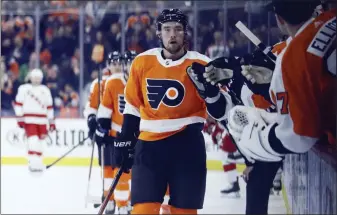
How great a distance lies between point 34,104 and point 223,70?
12.0 ft

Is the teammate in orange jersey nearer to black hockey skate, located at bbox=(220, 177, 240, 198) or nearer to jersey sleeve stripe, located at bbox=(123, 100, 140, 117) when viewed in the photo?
jersey sleeve stripe, located at bbox=(123, 100, 140, 117)

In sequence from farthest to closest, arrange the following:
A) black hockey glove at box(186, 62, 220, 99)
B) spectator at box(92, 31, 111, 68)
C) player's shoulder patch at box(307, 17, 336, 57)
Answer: spectator at box(92, 31, 111, 68) < black hockey glove at box(186, 62, 220, 99) < player's shoulder patch at box(307, 17, 336, 57)

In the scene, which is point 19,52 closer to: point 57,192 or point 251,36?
point 57,192

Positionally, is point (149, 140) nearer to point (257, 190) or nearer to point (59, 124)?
point (257, 190)

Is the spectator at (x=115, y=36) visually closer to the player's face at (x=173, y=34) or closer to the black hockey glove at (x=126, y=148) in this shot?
the black hockey glove at (x=126, y=148)

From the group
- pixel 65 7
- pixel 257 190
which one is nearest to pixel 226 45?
pixel 257 190

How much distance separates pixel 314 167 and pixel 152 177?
649mm

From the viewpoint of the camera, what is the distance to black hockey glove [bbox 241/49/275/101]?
1.72m

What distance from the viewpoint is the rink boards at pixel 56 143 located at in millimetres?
5316

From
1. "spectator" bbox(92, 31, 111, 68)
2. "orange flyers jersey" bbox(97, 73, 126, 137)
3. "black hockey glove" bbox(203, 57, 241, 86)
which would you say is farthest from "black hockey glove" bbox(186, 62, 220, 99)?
"spectator" bbox(92, 31, 111, 68)

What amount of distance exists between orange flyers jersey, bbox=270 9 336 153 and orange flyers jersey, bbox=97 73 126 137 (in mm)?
1826

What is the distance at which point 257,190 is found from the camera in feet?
6.50

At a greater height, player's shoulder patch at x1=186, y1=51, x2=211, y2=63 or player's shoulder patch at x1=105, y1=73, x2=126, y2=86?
player's shoulder patch at x1=186, y1=51, x2=211, y2=63

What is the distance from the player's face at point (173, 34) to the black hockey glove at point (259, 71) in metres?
0.47
